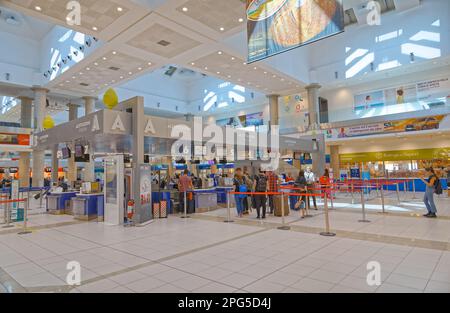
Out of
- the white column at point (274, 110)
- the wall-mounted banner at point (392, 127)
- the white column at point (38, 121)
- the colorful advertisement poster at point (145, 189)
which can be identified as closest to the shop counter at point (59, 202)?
the colorful advertisement poster at point (145, 189)

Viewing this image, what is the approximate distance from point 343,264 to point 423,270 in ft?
3.19

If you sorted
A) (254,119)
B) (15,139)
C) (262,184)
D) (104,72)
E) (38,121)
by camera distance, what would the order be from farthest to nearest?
(254,119), (38,121), (15,139), (104,72), (262,184)

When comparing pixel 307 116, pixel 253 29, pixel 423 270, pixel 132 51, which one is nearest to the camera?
pixel 423 270

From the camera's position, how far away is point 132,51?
1349 cm

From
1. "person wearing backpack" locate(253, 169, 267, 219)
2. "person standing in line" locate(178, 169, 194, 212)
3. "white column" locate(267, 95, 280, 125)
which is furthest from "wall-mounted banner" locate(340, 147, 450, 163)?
"person standing in line" locate(178, 169, 194, 212)

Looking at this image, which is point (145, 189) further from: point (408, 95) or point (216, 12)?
point (408, 95)

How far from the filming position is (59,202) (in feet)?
35.0

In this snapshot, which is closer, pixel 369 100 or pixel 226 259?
pixel 226 259

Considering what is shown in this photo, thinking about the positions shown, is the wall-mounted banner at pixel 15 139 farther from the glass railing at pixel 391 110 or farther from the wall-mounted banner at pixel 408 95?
the wall-mounted banner at pixel 408 95

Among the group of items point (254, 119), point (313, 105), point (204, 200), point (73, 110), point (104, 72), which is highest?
point (104, 72)

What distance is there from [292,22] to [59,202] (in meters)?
10.1

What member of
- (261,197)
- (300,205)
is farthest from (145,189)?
(300,205)
